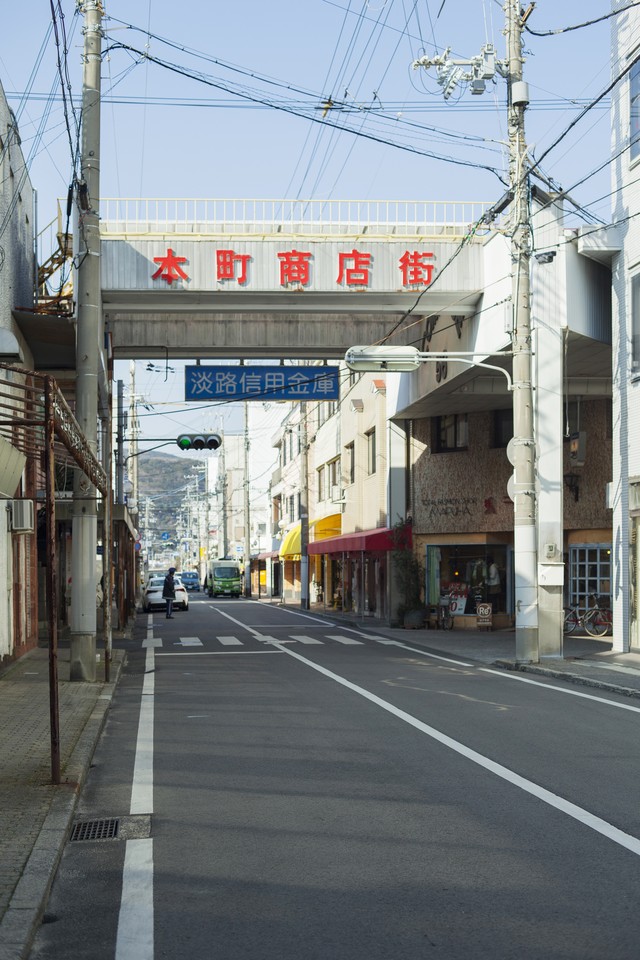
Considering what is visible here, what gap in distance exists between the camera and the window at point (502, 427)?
33250 mm

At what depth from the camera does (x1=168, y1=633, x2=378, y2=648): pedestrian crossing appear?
27.0 m

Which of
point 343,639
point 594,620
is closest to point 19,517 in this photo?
point 343,639

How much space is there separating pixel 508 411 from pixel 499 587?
18.7ft

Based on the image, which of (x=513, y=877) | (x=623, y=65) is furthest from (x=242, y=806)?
(x=623, y=65)

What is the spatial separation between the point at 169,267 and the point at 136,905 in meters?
18.4

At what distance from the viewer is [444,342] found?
28281 millimetres

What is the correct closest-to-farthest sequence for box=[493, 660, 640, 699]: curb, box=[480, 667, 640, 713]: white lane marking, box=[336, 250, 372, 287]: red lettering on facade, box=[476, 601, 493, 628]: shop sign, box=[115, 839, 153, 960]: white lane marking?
1. box=[115, 839, 153, 960]: white lane marking
2. box=[480, 667, 640, 713]: white lane marking
3. box=[493, 660, 640, 699]: curb
4. box=[336, 250, 372, 287]: red lettering on facade
5. box=[476, 601, 493, 628]: shop sign

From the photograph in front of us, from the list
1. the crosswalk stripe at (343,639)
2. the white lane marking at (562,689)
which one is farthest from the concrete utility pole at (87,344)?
the crosswalk stripe at (343,639)

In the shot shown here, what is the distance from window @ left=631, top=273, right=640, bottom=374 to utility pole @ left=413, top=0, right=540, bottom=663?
2.64 metres

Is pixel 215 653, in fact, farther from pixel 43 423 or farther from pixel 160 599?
pixel 160 599

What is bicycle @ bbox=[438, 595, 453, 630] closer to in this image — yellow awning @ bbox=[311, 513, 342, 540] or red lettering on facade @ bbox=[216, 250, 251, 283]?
yellow awning @ bbox=[311, 513, 342, 540]

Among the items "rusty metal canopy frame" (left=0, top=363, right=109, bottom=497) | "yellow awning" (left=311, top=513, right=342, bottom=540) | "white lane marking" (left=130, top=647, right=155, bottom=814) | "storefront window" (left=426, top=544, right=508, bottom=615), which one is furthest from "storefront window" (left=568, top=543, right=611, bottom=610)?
"yellow awning" (left=311, top=513, right=342, bottom=540)

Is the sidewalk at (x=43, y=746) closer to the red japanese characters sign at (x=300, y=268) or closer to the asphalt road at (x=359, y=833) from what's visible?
the asphalt road at (x=359, y=833)

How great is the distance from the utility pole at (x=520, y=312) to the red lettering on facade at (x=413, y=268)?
331cm
